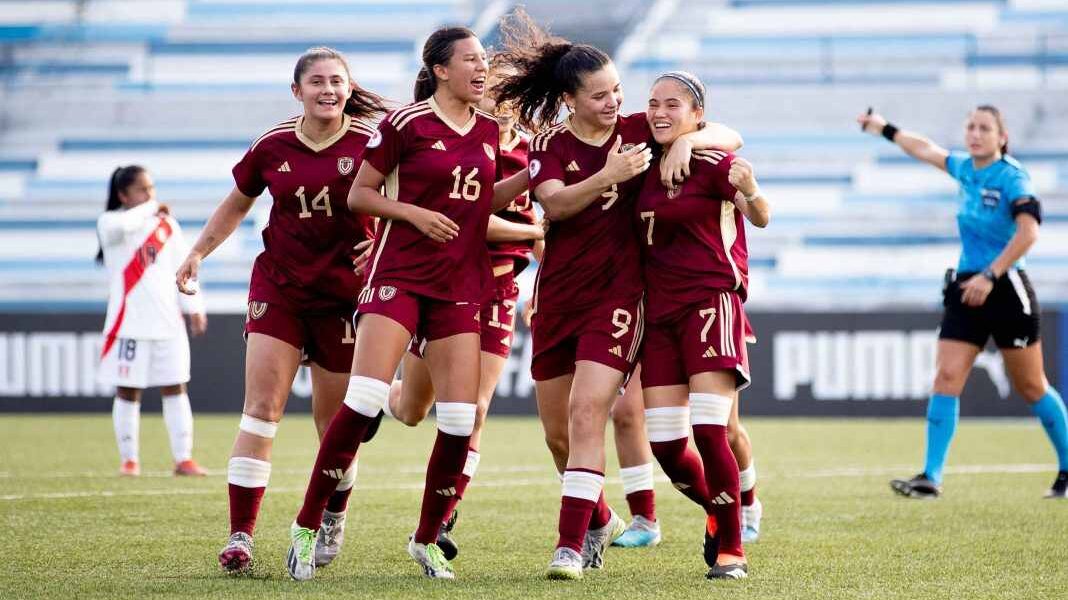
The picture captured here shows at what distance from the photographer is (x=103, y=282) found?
20812mm

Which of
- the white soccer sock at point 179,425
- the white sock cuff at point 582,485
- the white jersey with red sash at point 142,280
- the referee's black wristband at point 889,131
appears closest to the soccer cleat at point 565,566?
the white sock cuff at point 582,485

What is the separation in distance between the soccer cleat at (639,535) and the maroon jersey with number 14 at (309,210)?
1618 millimetres

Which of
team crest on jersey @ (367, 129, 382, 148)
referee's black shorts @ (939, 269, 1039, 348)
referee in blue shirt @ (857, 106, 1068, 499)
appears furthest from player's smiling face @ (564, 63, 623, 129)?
referee's black shorts @ (939, 269, 1039, 348)

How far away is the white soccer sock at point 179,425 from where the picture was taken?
30.8ft

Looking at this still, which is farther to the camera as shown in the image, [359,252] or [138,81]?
[138,81]

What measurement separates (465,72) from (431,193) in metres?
0.46

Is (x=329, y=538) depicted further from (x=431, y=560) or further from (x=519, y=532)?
(x=519, y=532)

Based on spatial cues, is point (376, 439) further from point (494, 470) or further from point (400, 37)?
point (400, 37)

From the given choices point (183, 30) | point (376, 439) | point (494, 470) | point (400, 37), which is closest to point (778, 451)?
point (494, 470)

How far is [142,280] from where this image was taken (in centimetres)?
984

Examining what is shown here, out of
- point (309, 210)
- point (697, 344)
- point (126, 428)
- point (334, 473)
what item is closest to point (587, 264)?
point (697, 344)

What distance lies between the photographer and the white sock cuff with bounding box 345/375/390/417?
5.09 metres

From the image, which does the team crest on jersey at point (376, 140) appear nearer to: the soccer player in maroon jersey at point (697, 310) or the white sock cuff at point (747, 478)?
the soccer player in maroon jersey at point (697, 310)

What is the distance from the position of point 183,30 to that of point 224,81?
1.46 meters
